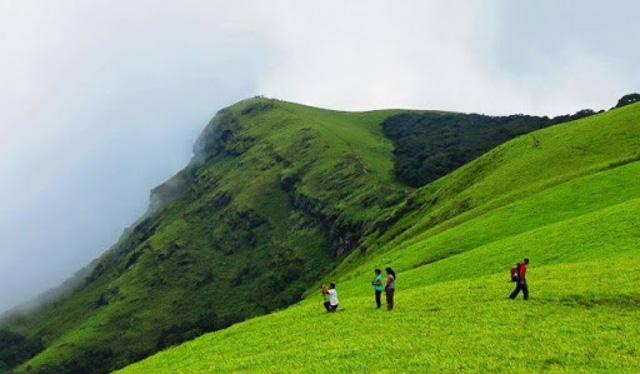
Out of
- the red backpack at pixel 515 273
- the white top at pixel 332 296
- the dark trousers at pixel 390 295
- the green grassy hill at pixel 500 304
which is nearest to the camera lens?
the green grassy hill at pixel 500 304

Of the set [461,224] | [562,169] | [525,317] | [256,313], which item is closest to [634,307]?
[525,317]

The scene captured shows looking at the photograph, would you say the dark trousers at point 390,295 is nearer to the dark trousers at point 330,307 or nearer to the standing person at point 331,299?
the standing person at point 331,299

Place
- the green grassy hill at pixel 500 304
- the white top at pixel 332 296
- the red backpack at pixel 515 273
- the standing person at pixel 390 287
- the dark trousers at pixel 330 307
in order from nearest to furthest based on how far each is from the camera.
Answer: the green grassy hill at pixel 500 304, the red backpack at pixel 515 273, the standing person at pixel 390 287, the white top at pixel 332 296, the dark trousers at pixel 330 307

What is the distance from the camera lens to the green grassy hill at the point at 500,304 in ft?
89.7

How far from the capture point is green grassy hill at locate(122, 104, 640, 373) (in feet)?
89.7

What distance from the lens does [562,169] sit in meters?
89.7

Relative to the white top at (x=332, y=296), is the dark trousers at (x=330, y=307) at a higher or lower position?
lower

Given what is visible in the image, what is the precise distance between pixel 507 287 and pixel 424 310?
8.51 metres

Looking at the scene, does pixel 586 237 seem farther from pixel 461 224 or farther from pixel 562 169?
pixel 562 169

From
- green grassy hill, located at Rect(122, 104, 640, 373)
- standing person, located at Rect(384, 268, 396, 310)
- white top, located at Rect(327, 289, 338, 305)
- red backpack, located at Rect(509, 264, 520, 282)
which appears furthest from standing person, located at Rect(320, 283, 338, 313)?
red backpack, located at Rect(509, 264, 520, 282)

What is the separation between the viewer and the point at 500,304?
122 ft

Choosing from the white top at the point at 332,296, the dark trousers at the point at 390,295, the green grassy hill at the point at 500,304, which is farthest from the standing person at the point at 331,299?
the dark trousers at the point at 390,295

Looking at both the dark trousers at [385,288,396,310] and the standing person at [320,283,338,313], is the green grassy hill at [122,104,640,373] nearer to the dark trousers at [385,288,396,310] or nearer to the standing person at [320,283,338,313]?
the dark trousers at [385,288,396,310]

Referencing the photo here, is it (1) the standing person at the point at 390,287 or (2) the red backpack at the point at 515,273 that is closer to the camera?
(2) the red backpack at the point at 515,273
